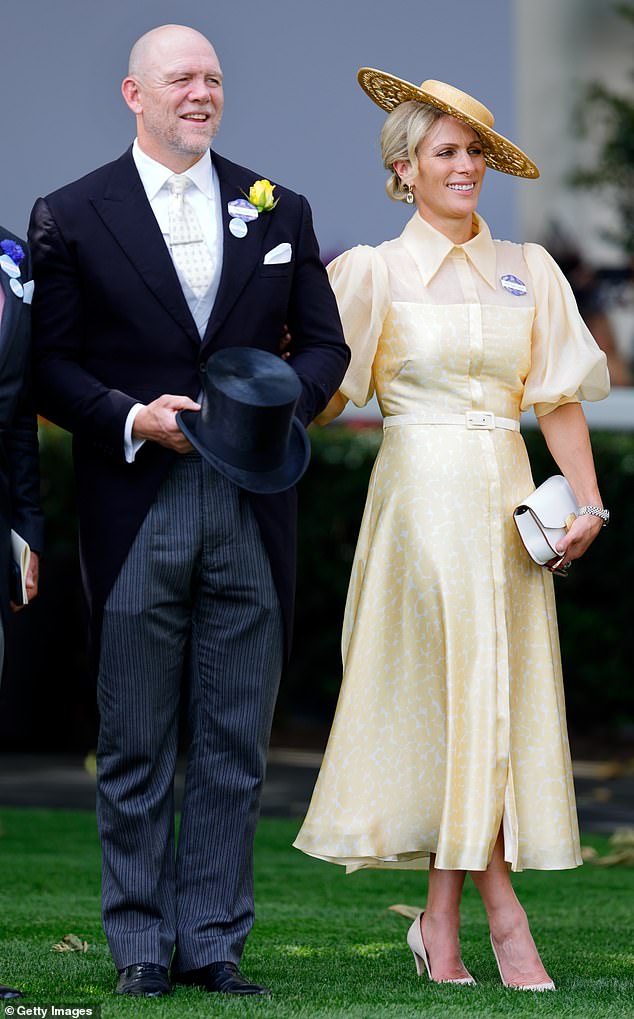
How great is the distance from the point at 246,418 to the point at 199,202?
1.92 ft

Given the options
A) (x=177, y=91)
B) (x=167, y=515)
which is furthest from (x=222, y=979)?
(x=177, y=91)

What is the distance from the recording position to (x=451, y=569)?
420 cm

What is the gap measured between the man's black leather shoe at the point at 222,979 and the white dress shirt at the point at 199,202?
1.37 meters

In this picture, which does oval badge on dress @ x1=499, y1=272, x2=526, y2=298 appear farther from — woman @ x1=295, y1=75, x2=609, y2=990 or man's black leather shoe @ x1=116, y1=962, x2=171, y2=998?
man's black leather shoe @ x1=116, y1=962, x2=171, y2=998

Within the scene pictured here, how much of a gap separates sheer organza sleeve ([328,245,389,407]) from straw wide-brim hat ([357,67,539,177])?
1.26 feet

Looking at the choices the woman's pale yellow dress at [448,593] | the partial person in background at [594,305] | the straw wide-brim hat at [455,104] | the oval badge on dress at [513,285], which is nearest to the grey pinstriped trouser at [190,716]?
the woman's pale yellow dress at [448,593]

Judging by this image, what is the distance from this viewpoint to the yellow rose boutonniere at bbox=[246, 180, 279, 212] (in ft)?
13.2

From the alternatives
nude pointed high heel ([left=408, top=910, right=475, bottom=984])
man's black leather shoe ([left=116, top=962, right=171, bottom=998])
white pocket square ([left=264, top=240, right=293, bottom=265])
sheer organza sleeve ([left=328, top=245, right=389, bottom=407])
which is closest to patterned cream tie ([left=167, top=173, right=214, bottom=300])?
white pocket square ([left=264, top=240, right=293, bottom=265])

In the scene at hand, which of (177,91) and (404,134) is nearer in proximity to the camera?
(177,91)

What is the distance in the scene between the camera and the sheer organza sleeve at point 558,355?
4328mm

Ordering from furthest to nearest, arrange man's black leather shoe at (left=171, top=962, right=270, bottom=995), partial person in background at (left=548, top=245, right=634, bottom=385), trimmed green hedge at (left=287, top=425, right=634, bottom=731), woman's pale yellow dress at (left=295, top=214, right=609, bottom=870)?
partial person in background at (left=548, top=245, right=634, bottom=385) < trimmed green hedge at (left=287, top=425, right=634, bottom=731) < woman's pale yellow dress at (left=295, top=214, right=609, bottom=870) < man's black leather shoe at (left=171, top=962, right=270, bottom=995)

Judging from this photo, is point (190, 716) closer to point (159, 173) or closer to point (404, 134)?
point (159, 173)

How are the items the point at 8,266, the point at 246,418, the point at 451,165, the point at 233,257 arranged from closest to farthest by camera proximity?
the point at 246,418, the point at 8,266, the point at 233,257, the point at 451,165

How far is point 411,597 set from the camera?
4.24 meters
